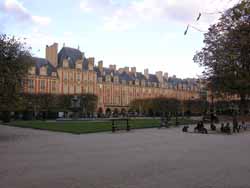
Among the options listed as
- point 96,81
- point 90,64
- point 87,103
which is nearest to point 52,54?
point 90,64

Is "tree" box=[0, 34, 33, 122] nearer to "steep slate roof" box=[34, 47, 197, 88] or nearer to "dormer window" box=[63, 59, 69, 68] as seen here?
"steep slate roof" box=[34, 47, 197, 88]

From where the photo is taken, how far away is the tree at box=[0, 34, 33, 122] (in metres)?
20.0

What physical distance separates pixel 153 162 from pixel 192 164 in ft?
4.31

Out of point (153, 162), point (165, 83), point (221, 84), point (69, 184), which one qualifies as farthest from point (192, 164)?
point (165, 83)

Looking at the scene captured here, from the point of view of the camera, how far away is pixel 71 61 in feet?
278

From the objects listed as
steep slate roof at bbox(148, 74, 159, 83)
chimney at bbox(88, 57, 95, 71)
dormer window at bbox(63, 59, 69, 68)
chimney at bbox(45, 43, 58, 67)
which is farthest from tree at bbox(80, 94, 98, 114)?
steep slate roof at bbox(148, 74, 159, 83)

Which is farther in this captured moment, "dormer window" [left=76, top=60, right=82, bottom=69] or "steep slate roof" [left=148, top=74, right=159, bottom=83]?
"steep slate roof" [left=148, top=74, right=159, bottom=83]

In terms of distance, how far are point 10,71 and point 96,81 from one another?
71.5 metres

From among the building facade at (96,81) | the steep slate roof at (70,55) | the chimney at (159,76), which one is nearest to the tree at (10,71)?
the building facade at (96,81)

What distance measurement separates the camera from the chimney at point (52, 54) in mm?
80750

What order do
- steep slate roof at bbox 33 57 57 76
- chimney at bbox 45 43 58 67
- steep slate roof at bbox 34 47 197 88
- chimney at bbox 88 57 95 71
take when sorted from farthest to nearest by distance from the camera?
1. chimney at bbox 88 57 95 71
2. steep slate roof at bbox 34 47 197 88
3. chimney at bbox 45 43 58 67
4. steep slate roof at bbox 33 57 57 76

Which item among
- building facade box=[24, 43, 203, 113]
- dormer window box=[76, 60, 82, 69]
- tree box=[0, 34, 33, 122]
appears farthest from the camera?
dormer window box=[76, 60, 82, 69]

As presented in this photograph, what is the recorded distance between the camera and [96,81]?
91.8m

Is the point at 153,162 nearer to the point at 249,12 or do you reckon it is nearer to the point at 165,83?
the point at 249,12
